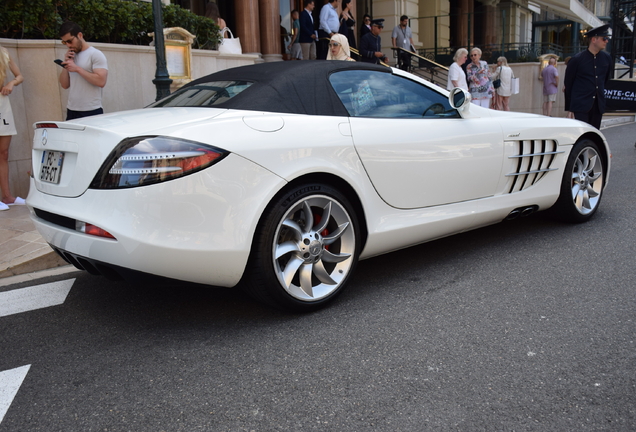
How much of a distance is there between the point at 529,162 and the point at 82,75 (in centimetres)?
444

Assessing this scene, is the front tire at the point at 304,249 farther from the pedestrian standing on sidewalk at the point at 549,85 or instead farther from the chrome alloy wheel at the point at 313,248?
the pedestrian standing on sidewalk at the point at 549,85

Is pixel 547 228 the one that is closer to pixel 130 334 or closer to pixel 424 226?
pixel 424 226

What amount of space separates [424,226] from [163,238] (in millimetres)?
1772

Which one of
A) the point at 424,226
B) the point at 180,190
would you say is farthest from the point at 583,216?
the point at 180,190

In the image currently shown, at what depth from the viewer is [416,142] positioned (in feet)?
13.0

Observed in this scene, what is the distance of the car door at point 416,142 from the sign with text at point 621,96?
14.6 metres

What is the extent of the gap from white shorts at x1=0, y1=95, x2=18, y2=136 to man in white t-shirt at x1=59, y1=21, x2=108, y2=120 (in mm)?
564

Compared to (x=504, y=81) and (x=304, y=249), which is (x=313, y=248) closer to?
(x=304, y=249)

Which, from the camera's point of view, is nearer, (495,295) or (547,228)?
(495,295)

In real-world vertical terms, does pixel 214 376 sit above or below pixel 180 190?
below

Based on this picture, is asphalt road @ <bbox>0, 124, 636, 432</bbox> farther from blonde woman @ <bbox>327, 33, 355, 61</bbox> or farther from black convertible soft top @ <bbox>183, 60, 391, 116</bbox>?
blonde woman @ <bbox>327, 33, 355, 61</bbox>

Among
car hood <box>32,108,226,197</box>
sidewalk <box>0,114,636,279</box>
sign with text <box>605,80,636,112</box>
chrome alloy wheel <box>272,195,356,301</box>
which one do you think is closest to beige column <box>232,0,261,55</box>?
sidewalk <box>0,114,636,279</box>

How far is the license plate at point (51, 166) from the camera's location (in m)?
3.33

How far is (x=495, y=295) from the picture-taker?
146 inches
